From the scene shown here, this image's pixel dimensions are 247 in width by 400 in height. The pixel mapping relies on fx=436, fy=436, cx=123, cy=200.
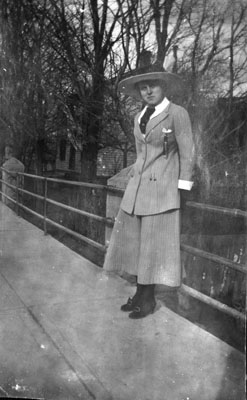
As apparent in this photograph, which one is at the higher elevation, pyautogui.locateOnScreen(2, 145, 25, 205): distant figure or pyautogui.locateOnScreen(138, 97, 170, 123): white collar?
pyautogui.locateOnScreen(138, 97, 170, 123): white collar

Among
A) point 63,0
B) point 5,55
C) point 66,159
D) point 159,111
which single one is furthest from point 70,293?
point 63,0

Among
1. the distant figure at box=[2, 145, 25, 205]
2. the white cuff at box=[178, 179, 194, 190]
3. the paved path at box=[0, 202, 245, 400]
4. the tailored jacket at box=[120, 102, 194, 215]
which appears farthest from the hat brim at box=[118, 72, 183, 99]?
the paved path at box=[0, 202, 245, 400]

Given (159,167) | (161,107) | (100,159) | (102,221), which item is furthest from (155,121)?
(102,221)

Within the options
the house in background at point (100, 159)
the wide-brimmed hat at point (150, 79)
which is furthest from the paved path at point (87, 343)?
the wide-brimmed hat at point (150, 79)

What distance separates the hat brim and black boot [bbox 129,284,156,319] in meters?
0.99

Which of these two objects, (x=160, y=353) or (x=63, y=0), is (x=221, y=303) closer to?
(x=160, y=353)

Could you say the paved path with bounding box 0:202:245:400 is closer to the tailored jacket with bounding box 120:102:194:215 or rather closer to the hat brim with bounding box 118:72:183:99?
the tailored jacket with bounding box 120:102:194:215

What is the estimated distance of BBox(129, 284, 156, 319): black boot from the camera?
2.23 metres

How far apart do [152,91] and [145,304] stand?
41.9 inches

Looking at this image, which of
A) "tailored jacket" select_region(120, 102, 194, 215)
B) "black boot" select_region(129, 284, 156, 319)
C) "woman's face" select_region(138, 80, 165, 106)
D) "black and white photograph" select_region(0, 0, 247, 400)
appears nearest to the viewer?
"black and white photograph" select_region(0, 0, 247, 400)

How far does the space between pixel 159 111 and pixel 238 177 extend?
555 mm

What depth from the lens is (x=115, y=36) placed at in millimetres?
1735

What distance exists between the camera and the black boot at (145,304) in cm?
223

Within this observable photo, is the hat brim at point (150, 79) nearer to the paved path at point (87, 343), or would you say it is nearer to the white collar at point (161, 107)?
the white collar at point (161, 107)
